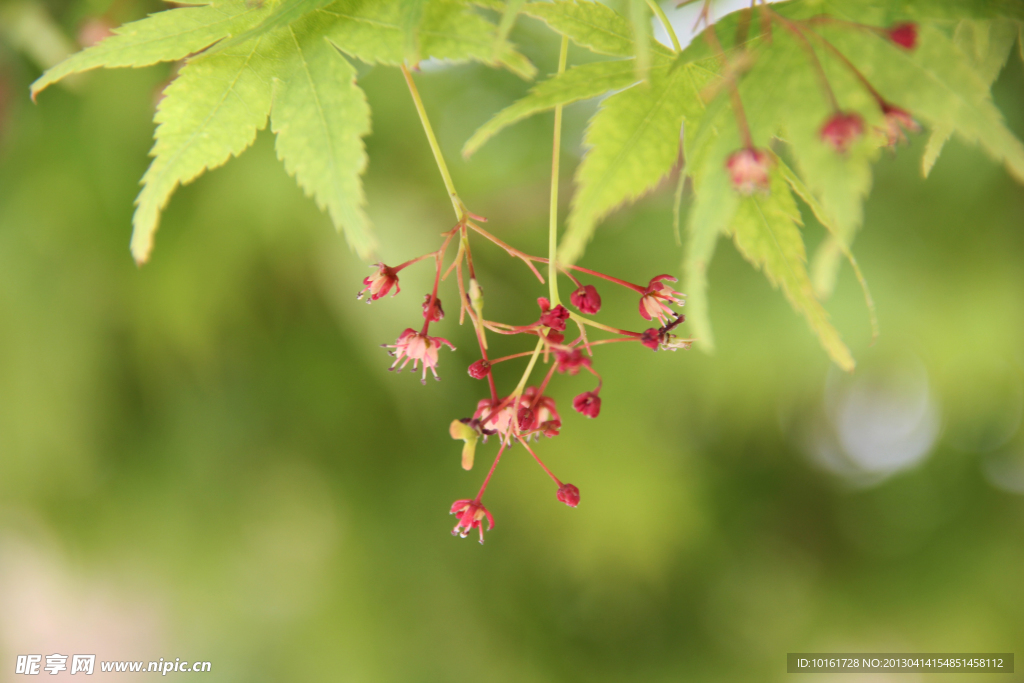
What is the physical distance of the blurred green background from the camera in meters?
1.33

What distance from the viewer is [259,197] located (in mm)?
1286

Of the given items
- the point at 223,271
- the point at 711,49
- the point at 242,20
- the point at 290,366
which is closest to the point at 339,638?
the point at 290,366

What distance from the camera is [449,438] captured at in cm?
173

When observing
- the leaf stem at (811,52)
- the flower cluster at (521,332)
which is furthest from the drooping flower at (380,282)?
the leaf stem at (811,52)

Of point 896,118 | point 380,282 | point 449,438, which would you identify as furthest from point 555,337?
point 449,438

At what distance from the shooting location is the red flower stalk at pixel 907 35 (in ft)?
1.04

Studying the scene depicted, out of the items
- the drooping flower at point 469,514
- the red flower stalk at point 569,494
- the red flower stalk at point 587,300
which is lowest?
the drooping flower at point 469,514

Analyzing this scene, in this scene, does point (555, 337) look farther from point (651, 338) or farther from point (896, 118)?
point (896, 118)

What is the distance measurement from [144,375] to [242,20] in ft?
4.57

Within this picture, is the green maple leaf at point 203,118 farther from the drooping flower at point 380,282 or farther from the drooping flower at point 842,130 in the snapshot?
the drooping flower at point 842,130

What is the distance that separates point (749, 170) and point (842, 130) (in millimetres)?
47

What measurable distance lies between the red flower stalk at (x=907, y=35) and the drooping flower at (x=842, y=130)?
6 centimetres

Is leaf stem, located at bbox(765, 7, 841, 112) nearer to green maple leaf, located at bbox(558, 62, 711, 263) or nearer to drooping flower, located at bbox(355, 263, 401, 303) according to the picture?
green maple leaf, located at bbox(558, 62, 711, 263)

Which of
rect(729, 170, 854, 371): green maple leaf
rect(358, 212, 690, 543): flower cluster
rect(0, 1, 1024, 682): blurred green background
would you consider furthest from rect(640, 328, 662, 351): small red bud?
rect(0, 1, 1024, 682): blurred green background
